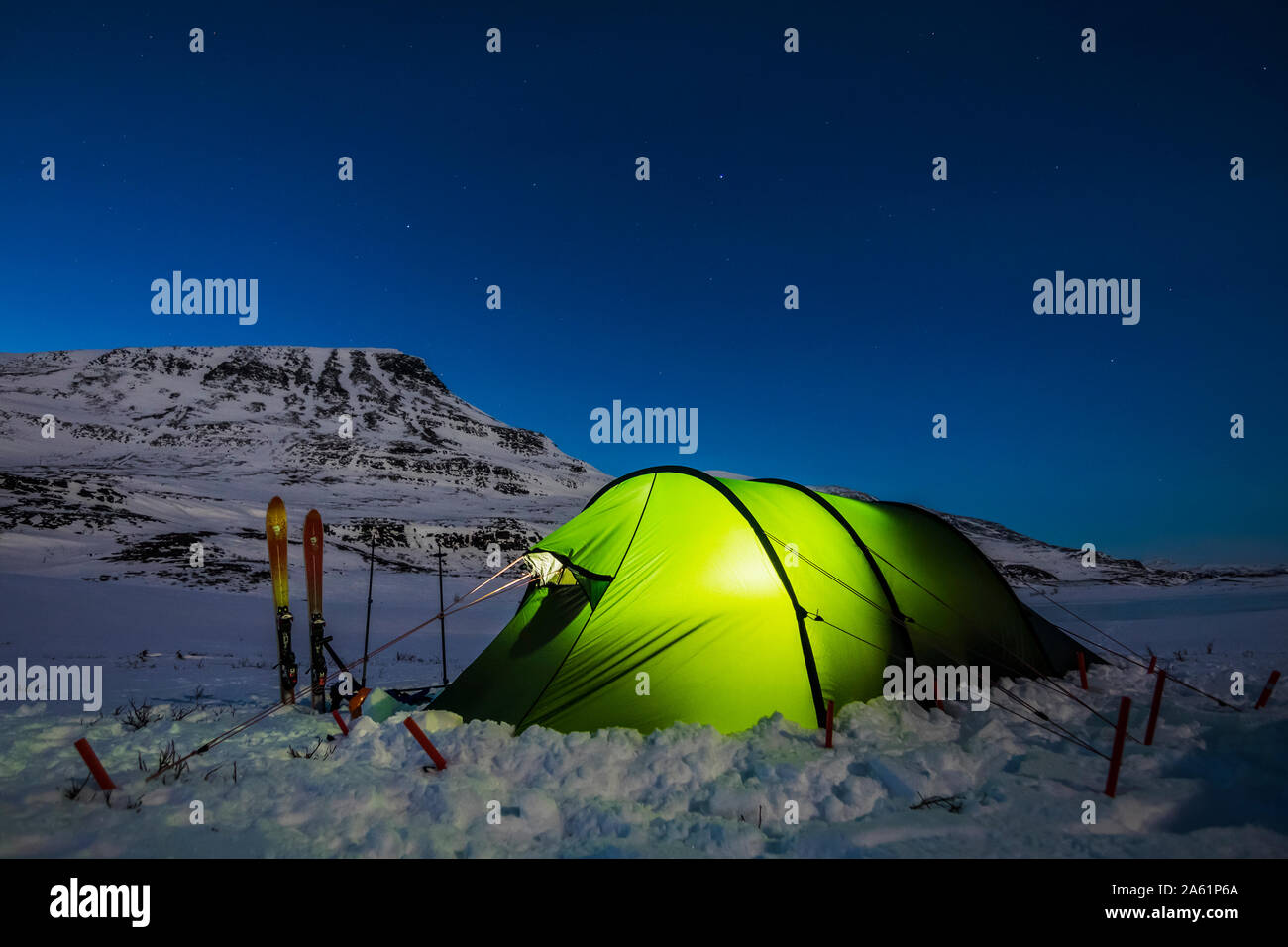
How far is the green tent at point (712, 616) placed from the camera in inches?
270

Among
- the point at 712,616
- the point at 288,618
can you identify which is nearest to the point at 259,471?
the point at 288,618

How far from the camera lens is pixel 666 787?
17.6 ft

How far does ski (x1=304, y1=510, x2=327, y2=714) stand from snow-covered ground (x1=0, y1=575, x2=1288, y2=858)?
0.33 metres

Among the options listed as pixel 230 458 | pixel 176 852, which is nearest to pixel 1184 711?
pixel 176 852

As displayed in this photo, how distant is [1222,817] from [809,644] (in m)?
3.47

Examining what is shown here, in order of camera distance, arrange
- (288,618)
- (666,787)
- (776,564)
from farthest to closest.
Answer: (288,618), (776,564), (666,787)

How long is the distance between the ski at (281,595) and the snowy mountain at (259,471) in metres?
7.05

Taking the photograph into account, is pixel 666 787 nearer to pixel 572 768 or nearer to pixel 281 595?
pixel 572 768

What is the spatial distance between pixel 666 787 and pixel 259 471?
10397 cm

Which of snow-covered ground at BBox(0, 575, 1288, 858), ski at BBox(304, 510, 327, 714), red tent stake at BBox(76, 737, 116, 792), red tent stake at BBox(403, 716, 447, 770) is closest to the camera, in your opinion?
snow-covered ground at BBox(0, 575, 1288, 858)

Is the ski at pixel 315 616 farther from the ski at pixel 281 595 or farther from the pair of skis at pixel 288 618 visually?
the ski at pixel 281 595

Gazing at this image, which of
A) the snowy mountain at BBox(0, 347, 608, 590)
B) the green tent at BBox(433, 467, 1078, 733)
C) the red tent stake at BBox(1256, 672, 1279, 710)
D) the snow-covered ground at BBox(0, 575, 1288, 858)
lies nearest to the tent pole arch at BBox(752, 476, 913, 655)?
the green tent at BBox(433, 467, 1078, 733)

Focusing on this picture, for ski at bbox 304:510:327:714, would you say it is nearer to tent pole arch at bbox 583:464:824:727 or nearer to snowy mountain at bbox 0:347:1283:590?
tent pole arch at bbox 583:464:824:727

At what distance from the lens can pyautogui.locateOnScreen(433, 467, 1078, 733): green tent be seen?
22.5ft
